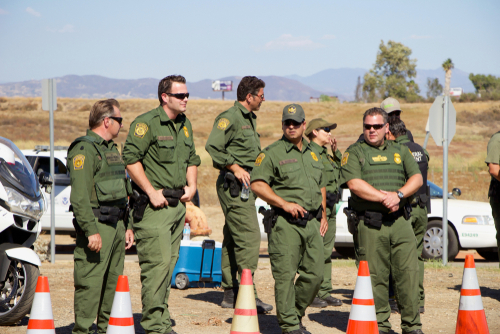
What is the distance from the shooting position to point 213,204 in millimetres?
19516

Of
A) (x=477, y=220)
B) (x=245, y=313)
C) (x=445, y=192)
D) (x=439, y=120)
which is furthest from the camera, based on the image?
(x=477, y=220)

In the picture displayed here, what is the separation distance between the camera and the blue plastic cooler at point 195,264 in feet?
24.4

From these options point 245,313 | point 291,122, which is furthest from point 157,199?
point 291,122

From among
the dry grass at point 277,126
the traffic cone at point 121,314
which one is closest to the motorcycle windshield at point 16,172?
the traffic cone at point 121,314

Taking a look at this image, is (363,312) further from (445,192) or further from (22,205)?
(445,192)

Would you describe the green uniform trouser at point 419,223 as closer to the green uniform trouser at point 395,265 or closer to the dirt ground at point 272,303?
the dirt ground at point 272,303

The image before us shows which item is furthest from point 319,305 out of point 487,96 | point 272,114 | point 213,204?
point 487,96

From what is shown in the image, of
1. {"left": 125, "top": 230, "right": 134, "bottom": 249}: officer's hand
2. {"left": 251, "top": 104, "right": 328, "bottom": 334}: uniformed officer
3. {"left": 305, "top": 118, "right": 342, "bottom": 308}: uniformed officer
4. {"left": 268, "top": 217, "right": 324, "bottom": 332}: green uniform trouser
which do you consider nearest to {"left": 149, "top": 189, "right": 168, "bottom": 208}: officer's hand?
{"left": 125, "top": 230, "right": 134, "bottom": 249}: officer's hand

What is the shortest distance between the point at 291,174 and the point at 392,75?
79785 mm

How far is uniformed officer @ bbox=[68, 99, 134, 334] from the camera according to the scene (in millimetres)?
4363

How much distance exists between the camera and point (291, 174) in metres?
5.06

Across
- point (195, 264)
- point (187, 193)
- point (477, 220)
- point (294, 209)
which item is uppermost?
point (187, 193)

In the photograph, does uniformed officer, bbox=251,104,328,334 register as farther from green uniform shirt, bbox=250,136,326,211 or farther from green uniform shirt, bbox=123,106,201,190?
green uniform shirt, bbox=123,106,201,190

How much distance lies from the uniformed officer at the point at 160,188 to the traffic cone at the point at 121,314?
70 cm
